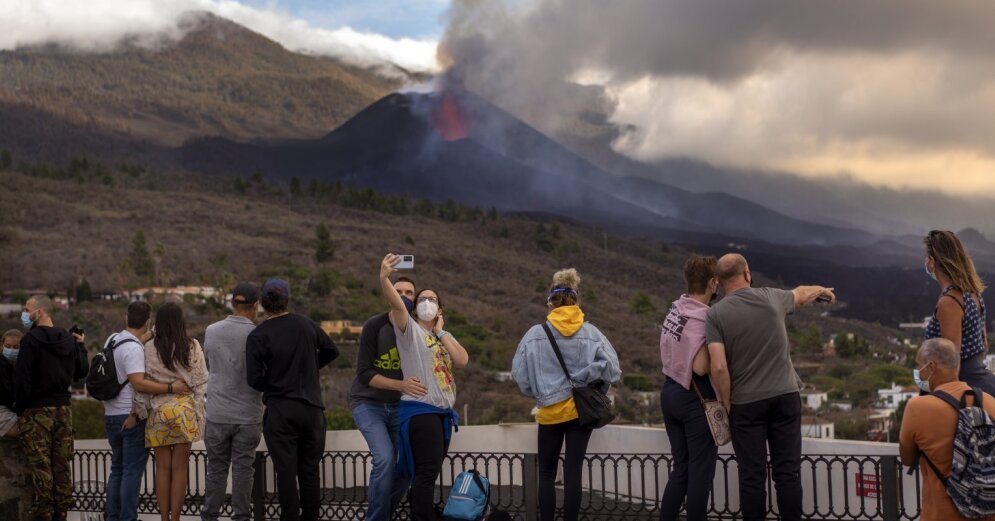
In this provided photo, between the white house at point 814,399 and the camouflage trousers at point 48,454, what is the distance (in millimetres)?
32442

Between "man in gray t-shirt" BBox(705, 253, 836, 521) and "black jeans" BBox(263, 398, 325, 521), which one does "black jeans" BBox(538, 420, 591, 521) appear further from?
"black jeans" BBox(263, 398, 325, 521)

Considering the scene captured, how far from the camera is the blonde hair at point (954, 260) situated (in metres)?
4.59

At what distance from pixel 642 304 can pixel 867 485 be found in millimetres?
59902

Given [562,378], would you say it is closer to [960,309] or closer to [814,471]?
[814,471]

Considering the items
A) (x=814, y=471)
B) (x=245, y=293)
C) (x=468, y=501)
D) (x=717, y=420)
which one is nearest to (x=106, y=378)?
(x=245, y=293)

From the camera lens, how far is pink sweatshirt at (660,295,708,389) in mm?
5047

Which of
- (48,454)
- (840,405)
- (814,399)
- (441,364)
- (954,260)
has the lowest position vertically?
(840,405)

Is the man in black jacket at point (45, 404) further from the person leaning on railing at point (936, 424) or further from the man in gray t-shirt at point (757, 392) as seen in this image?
the person leaning on railing at point (936, 424)

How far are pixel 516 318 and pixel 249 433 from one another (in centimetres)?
5372

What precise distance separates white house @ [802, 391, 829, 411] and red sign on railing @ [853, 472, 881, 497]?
3208 centimetres

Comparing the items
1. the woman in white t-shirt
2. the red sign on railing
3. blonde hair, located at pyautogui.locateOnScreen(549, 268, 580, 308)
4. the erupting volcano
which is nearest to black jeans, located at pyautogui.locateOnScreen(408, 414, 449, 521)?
the woman in white t-shirt

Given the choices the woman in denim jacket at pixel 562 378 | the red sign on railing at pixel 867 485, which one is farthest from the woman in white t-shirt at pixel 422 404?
the red sign on railing at pixel 867 485

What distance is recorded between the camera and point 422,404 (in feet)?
17.9

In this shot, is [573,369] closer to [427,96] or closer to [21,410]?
[21,410]
